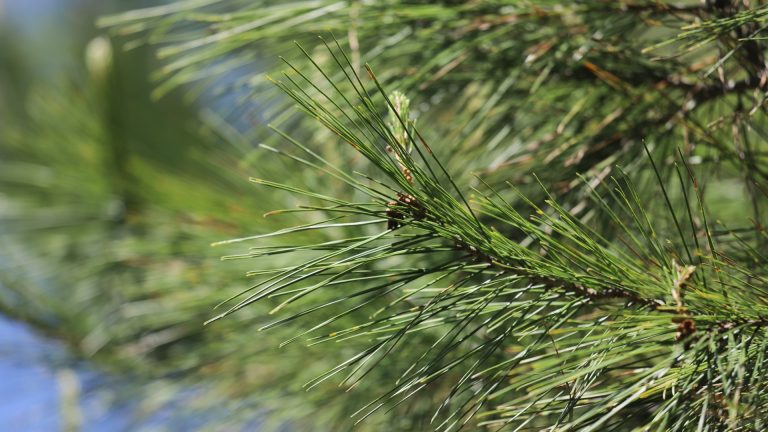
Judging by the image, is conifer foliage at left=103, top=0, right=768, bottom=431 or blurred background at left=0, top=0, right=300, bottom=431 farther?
blurred background at left=0, top=0, right=300, bottom=431

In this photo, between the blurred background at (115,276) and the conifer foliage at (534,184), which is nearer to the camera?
the conifer foliage at (534,184)

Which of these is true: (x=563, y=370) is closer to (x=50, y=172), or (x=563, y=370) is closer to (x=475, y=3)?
(x=475, y=3)

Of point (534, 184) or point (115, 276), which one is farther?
point (115, 276)

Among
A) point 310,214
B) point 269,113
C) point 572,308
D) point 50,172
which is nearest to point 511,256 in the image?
point 572,308
